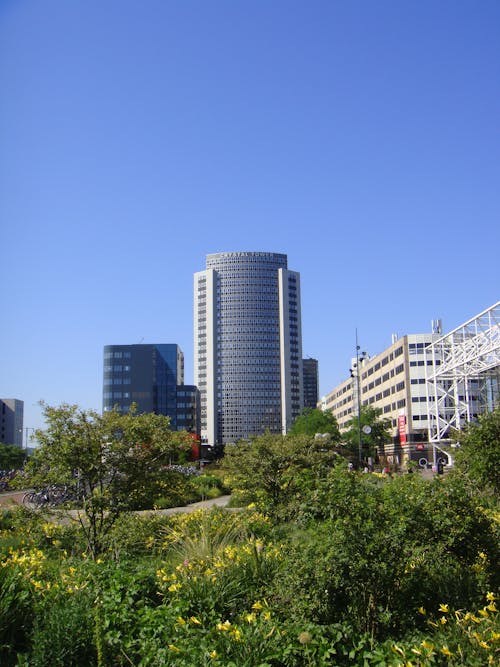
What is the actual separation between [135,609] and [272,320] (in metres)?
193

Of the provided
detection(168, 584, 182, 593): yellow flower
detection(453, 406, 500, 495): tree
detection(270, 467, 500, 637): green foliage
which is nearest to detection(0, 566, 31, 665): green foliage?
detection(168, 584, 182, 593): yellow flower

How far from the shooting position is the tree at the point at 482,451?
→ 11.6 m

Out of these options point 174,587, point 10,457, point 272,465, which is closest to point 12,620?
point 174,587

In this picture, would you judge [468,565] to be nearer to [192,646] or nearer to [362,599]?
[362,599]

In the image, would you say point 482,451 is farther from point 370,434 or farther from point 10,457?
point 370,434

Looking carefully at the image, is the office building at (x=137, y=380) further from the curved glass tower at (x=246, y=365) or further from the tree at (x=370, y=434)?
the tree at (x=370, y=434)

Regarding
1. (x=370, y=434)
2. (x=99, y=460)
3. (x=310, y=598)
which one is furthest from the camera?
(x=370, y=434)

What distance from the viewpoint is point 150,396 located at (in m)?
146

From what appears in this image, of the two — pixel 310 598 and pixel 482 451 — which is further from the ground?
pixel 482 451

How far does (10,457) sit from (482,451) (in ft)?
242

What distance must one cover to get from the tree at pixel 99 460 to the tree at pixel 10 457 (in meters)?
69.2

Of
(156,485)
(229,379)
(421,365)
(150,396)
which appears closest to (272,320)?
(229,379)

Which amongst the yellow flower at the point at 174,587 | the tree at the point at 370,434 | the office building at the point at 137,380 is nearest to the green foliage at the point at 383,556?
the yellow flower at the point at 174,587

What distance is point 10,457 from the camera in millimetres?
76750
